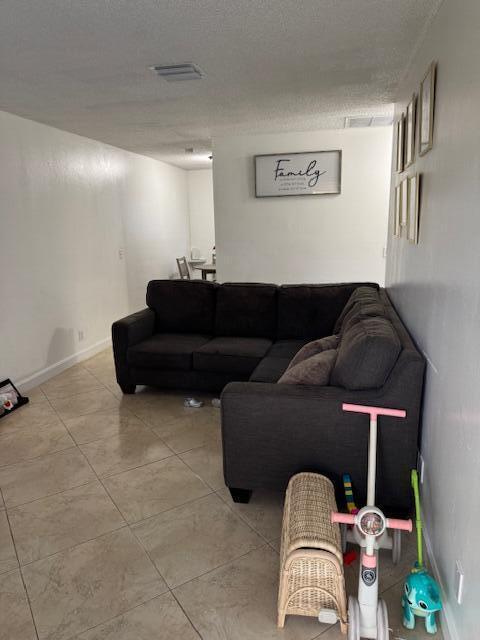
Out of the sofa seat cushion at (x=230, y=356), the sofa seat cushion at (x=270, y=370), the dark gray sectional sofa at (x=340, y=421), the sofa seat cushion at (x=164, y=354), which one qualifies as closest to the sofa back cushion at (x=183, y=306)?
the sofa seat cushion at (x=164, y=354)

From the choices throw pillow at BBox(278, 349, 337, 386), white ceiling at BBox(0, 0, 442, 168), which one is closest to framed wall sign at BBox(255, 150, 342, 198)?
white ceiling at BBox(0, 0, 442, 168)

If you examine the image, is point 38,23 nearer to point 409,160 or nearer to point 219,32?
point 219,32

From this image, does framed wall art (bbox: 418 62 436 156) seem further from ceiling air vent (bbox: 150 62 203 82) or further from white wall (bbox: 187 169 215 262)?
white wall (bbox: 187 169 215 262)

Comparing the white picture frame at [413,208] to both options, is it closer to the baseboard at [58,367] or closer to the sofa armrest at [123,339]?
the sofa armrest at [123,339]

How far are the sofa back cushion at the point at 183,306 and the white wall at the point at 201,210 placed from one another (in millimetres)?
4511

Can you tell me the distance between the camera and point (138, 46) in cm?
241

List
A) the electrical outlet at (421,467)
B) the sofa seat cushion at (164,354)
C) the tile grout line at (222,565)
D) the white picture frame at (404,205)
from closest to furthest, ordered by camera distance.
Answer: the tile grout line at (222,565) → the electrical outlet at (421,467) → the white picture frame at (404,205) → the sofa seat cushion at (164,354)

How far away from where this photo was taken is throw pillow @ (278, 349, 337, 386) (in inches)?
88.1

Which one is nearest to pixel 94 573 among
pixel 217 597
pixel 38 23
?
pixel 217 597

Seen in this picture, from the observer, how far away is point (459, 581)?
1.44 m

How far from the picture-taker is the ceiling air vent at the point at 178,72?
2.73 meters

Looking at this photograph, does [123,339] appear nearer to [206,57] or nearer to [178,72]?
[178,72]

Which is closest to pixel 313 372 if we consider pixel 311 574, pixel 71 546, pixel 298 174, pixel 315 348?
pixel 315 348

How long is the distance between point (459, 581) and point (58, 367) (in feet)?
12.9
